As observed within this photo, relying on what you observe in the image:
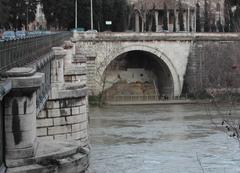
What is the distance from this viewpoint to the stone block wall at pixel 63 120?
14986 millimetres

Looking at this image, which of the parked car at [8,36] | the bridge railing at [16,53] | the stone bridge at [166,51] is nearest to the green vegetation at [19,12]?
the stone bridge at [166,51]

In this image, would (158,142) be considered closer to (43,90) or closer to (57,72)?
(57,72)

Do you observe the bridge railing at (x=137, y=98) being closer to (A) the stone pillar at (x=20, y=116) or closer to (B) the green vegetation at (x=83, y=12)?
(B) the green vegetation at (x=83, y=12)

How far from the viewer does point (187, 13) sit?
67.2m

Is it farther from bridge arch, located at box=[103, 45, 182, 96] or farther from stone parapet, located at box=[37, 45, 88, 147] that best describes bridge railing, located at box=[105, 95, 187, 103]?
stone parapet, located at box=[37, 45, 88, 147]

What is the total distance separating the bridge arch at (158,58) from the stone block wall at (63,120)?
2762 cm

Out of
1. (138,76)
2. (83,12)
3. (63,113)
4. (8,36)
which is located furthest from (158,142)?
(83,12)

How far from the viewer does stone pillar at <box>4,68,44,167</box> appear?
7242mm

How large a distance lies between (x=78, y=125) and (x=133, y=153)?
6605 mm

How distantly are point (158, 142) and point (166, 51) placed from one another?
2028cm

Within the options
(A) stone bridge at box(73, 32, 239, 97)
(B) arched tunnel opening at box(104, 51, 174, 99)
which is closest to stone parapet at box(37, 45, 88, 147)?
(A) stone bridge at box(73, 32, 239, 97)

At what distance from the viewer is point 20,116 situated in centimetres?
746

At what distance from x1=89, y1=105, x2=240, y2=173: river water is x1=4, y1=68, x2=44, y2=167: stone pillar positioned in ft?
17.1

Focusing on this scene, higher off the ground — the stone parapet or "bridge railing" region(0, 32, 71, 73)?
"bridge railing" region(0, 32, 71, 73)
